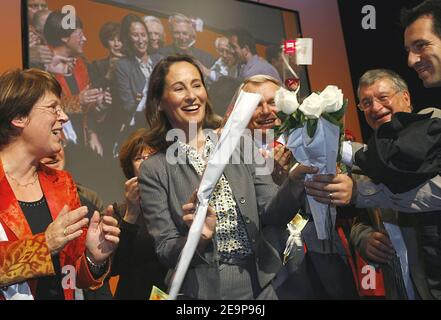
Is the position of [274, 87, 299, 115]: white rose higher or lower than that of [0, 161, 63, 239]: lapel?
higher

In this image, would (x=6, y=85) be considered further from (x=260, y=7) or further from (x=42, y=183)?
(x=260, y=7)

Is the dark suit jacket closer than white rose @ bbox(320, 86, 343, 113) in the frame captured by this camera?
No

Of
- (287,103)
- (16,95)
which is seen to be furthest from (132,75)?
(287,103)

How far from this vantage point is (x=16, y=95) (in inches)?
107

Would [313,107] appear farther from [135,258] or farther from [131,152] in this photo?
[131,152]

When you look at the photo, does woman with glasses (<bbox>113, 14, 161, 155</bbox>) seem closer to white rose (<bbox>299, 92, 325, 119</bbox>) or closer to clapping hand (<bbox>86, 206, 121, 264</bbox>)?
clapping hand (<bbox>86, 206, 121, 264</bbox>)

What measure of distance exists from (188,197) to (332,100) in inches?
26.6

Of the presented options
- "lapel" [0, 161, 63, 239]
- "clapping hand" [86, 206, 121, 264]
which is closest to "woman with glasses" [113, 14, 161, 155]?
"lapel" [0, 161, 63, 239]

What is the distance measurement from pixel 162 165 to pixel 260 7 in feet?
7.41

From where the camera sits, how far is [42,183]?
2.73 m

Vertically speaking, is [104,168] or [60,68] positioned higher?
[60,68]

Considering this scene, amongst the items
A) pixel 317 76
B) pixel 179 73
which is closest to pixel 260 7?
pixel 317 76

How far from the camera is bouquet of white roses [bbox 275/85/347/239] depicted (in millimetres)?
Result: 2393
